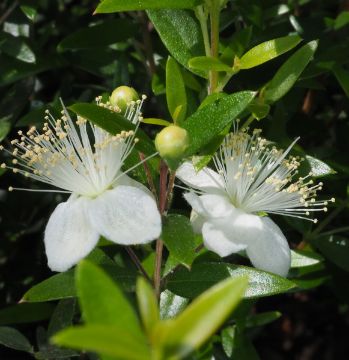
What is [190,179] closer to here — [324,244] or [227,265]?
[227,265]

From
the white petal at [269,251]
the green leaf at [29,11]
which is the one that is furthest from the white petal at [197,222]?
the green leaf at [29,11]

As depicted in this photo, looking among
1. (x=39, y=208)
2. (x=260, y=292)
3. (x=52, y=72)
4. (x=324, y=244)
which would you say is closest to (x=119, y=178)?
(x=260, y=292)

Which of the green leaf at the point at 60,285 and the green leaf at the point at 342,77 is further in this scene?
the green leaf at the point at 342,77

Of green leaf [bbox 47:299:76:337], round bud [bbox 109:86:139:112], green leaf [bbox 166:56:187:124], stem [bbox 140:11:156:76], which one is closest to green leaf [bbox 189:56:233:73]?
green leaf [bbox 166:56:187:124]

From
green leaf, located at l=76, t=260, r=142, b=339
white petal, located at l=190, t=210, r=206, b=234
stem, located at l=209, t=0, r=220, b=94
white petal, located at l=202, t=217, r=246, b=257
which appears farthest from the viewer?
stem, located at l=209, t=0, r=220, b=94

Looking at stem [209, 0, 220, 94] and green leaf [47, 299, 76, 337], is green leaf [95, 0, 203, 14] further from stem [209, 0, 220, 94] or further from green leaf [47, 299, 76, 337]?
green leaf [47, 299, 76, 337]

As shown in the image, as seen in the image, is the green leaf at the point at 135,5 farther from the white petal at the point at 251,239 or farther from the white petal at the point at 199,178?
the white petal at the point at 251,239

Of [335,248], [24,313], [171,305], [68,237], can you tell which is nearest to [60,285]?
[68,237]

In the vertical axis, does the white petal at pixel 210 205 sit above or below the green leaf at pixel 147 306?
below
